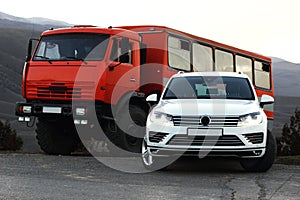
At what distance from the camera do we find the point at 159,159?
380 inches

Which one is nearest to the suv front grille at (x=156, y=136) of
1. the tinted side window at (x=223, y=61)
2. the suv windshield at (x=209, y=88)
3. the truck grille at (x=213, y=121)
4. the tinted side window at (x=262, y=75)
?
the truck grille at (x=213, y=121)

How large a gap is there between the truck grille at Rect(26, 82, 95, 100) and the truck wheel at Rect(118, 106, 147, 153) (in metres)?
1.11

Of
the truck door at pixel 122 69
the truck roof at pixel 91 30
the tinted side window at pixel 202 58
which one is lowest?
the truck door at pixel 122 69

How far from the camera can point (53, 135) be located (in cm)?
1429

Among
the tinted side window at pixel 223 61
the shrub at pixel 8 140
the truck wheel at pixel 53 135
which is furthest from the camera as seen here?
the shrub at pixel 8 140

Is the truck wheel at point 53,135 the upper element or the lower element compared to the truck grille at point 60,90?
lower

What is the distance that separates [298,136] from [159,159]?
202 ft

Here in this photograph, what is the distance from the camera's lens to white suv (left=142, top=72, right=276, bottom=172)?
8.74 meters

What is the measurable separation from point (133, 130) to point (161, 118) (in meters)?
4.22

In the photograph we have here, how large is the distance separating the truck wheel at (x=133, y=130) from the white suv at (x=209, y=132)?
3.21 m

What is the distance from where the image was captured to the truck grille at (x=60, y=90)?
12.4m

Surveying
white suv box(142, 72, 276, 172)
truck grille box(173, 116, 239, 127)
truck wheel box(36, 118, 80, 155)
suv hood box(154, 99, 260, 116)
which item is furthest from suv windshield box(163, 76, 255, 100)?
truck wheel box(36, 118, 80, 155)

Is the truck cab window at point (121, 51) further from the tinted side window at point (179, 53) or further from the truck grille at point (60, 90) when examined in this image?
the tinted side window at point (179, 53)

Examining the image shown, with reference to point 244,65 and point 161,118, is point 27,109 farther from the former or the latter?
point 244,65
